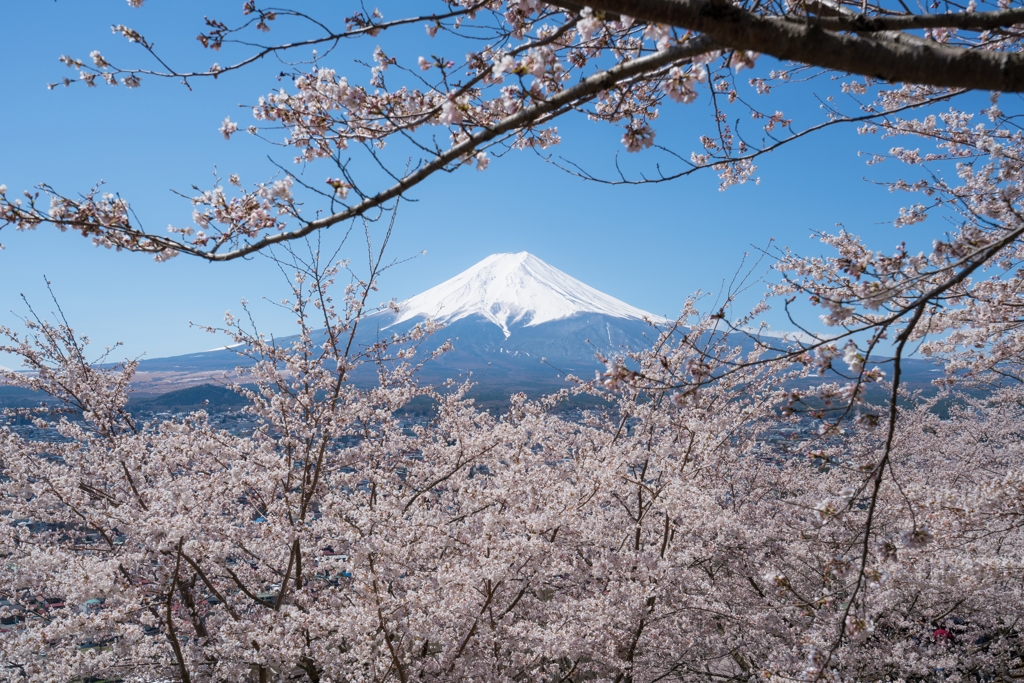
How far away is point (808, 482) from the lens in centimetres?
842

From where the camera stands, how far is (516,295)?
136 m

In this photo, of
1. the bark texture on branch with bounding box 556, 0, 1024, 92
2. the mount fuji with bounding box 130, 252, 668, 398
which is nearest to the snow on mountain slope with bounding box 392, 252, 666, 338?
the mount fuji with bounding box 130, 252, 668, 398

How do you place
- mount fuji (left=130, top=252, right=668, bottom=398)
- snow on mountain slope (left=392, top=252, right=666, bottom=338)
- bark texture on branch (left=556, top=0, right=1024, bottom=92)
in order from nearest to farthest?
bark texture on branch (left=556, top=0, right=1024, bottom=92) → mount fuji (left=130, top=252, right=668, bottom=398) → snow on mountain slope (left=392, top=252, right=666, bottom=338)

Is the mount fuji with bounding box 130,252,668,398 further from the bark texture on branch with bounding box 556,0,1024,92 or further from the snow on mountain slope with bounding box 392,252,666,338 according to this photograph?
the bark texture on branch with bounding box 556,0,1024,92

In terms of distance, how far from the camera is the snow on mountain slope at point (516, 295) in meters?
118

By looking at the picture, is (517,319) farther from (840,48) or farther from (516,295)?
(840,48)

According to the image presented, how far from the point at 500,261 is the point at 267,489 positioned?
143839 millimetres

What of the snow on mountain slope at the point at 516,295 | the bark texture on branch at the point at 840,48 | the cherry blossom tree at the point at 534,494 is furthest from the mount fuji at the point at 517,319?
the bark texture on branch at the point at 840,48

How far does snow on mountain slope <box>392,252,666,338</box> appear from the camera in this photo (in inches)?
4651

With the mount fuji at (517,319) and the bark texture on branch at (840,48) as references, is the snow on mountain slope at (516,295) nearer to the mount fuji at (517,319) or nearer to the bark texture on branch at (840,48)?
the mount fuji at (517,319)

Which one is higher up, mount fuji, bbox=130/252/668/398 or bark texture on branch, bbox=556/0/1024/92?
mount fuji, bbox=130/252/668/398

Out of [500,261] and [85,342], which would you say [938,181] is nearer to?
[85,342]

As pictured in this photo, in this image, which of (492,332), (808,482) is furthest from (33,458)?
(492,332)

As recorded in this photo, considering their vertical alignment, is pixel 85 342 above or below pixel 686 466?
above
